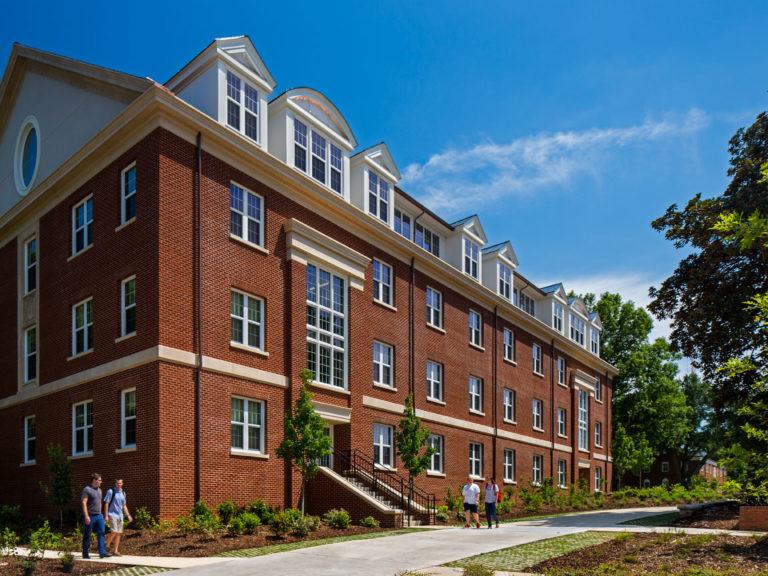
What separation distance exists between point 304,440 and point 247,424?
198 centimetres

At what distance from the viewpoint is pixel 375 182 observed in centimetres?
2998

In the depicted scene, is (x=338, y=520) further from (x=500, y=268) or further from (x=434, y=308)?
(x=500, y=268)

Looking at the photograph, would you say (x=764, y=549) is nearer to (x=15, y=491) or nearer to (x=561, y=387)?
(x=15, y=491)

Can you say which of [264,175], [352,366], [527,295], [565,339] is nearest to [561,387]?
[565,339]

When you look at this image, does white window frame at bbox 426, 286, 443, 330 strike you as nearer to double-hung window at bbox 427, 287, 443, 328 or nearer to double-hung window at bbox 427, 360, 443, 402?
double-hung window at bbox 427, 287, 443, 328

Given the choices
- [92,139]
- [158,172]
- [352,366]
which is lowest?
[352,366]

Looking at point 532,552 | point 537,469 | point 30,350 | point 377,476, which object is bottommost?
point 537,469

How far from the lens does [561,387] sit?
48.3 meters

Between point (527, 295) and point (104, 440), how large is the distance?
106 ft

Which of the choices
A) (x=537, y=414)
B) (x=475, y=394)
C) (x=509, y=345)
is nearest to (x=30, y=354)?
(x=475, y=394)

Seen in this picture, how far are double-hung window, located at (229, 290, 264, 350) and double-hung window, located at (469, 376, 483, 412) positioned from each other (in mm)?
16032

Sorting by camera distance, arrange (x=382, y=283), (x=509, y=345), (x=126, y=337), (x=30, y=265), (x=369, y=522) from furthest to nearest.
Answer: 1. (x=509, y=345)
2. (x=382, y=283)
3. (x=30, y=265)
4. (x=369, y=522)
5. (x=126, y=337)

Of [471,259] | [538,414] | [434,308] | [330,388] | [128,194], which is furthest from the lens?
[538,414]

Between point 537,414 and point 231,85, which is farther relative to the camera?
point 537,414
